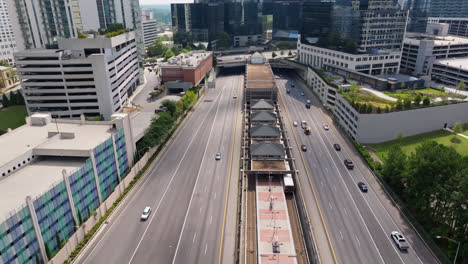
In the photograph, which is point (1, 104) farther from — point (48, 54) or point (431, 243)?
point (431, 243)

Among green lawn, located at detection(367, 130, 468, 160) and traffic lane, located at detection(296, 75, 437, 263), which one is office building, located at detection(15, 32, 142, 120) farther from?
green lawn, located at detection(367, 130, 468, 160)

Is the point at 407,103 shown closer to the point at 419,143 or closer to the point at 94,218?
the point at 419,143

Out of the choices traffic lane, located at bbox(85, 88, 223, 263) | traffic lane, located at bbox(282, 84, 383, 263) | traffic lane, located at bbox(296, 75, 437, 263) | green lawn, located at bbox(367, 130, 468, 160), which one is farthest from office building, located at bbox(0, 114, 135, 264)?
green lawn, located at bbox(367, 130, 468, 160)

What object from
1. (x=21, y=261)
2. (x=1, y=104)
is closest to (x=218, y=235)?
(x=21, y=261)

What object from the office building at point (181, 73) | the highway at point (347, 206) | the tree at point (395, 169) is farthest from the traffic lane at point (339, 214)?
the office building at point (181, 73)

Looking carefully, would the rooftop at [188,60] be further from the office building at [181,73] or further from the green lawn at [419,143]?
the green lawn at [419,143]
